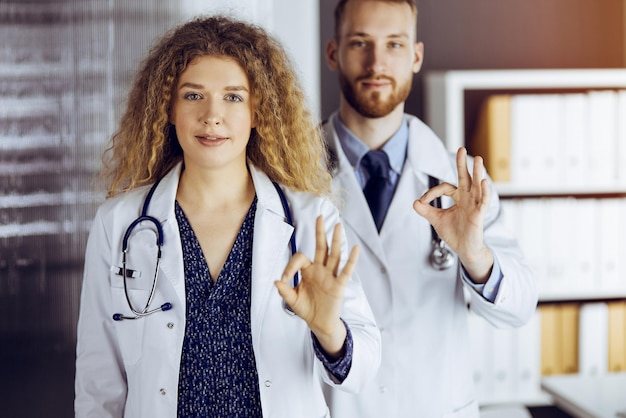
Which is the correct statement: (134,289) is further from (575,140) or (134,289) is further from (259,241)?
(575,140)

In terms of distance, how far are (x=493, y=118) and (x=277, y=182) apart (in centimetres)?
148

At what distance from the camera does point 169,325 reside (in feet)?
4.34

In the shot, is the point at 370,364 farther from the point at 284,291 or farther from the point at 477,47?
the point at 477,47

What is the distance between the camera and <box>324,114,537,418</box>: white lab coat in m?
1.71

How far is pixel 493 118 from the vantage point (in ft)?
9.00

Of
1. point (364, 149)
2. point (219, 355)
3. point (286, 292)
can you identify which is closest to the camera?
point (286, 292)

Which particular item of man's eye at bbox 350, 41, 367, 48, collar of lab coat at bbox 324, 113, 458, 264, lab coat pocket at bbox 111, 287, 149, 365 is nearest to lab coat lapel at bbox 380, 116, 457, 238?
collar of lab coat at bbox 324, 113, 458, 264

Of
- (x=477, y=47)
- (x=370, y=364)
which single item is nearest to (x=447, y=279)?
(x=370, y=364)

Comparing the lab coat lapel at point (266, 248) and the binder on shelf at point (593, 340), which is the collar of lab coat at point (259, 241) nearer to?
the lab coat lapel at point (266, 248)

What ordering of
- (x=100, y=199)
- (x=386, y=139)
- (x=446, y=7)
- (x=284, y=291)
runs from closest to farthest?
(x=284, y=291) → (x=386, y=139) → (x=100, y=199) → (x=446, y=7)

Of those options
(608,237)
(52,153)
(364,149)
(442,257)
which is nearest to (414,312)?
(442,257)

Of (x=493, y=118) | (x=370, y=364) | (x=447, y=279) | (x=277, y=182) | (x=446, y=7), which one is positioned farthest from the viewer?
(x=446, y=7)

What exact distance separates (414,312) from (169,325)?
63 cm

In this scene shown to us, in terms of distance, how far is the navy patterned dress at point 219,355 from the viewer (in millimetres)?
1309
